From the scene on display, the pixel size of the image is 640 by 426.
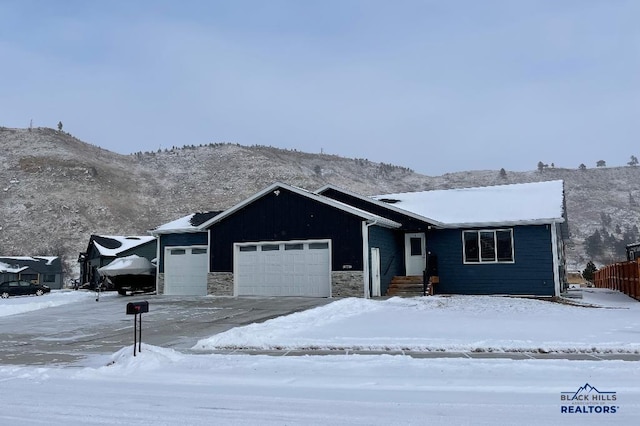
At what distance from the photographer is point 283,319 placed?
13648mm

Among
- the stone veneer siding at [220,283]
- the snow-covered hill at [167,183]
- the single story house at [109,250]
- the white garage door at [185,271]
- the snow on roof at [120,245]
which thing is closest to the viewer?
the stone veneer siding at [220,283]

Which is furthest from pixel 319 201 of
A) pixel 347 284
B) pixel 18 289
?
pixel 18 289

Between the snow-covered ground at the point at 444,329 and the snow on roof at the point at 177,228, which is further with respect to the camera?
the snow on roof at the point at 177,228

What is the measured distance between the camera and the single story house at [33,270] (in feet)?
144

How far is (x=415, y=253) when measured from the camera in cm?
2333

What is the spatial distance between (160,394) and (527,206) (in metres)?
19.2

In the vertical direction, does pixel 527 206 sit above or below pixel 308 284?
above

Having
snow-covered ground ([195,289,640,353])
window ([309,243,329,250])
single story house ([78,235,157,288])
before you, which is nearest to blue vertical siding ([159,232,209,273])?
window ([309,243,329,250])

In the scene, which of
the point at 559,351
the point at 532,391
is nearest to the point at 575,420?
the point at 532,391

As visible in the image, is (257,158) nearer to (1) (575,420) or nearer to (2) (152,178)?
(2) (152,178)

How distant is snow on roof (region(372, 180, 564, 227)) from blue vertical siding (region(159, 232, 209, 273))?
940 centimetres

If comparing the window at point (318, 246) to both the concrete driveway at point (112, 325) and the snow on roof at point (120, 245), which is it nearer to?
the concrete driveway at point (112, 325)

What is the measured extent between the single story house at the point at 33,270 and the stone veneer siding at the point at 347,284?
114ft

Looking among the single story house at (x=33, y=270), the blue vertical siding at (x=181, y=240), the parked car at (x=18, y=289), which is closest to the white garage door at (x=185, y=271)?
the blue vertical siding at (x=181, y=240)
